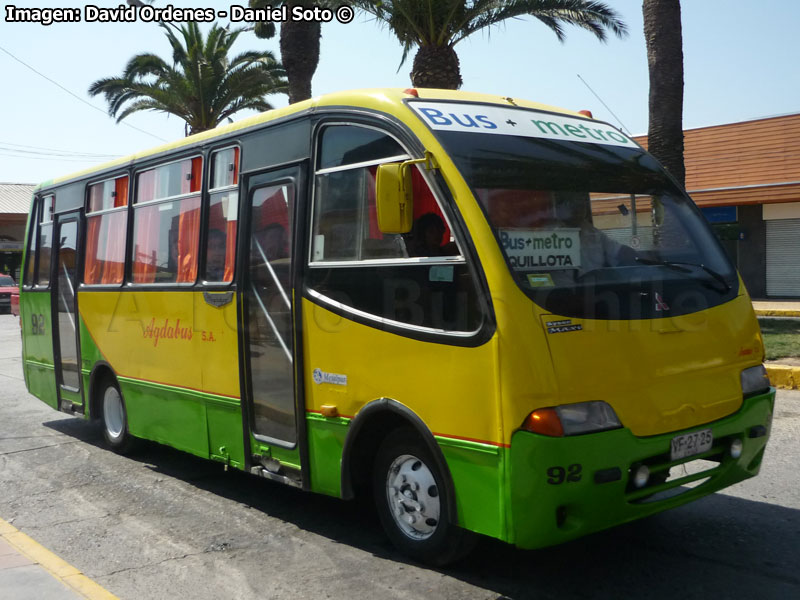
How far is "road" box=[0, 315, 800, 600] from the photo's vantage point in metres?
4.54

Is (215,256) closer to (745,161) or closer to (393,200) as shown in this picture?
(393,200)

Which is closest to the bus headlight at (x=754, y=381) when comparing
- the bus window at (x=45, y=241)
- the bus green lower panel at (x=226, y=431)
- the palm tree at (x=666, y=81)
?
the bus green lower panel at (x=226, y=431)

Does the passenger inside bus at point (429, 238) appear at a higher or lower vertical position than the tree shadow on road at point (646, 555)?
higher

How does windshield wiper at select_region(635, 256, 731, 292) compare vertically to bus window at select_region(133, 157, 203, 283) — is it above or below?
below

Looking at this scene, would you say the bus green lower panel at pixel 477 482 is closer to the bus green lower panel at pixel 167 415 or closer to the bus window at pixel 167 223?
the bus green lower panel at pixel 167 415

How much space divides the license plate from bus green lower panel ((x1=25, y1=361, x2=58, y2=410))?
23.5 ft

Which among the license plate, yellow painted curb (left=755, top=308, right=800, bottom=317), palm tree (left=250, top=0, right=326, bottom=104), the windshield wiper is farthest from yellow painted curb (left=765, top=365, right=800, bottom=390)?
palm tree (left=250, top=0, right=326, bottom=104)

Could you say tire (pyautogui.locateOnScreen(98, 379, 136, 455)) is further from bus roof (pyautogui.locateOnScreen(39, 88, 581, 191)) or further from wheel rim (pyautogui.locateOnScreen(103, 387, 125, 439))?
bus roof (pyautogui.locateOnScreen(39, 88, 581, 191))

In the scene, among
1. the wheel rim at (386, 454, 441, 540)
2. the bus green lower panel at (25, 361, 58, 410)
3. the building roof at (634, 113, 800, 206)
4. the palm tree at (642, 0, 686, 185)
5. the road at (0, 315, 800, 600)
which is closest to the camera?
the road at (0, 315, 800, 600)

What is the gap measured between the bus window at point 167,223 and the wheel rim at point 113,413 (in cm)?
134

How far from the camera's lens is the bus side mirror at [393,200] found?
178 inches

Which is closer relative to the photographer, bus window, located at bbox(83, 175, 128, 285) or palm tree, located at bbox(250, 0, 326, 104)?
bus window, located at bbox(83, 175, 128, 285)

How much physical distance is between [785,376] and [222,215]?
6989 millimetres

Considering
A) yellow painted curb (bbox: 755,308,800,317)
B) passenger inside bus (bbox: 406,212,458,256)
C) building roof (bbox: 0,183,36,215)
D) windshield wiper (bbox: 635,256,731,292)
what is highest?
building roof (bbox: 0,183,36,215)
